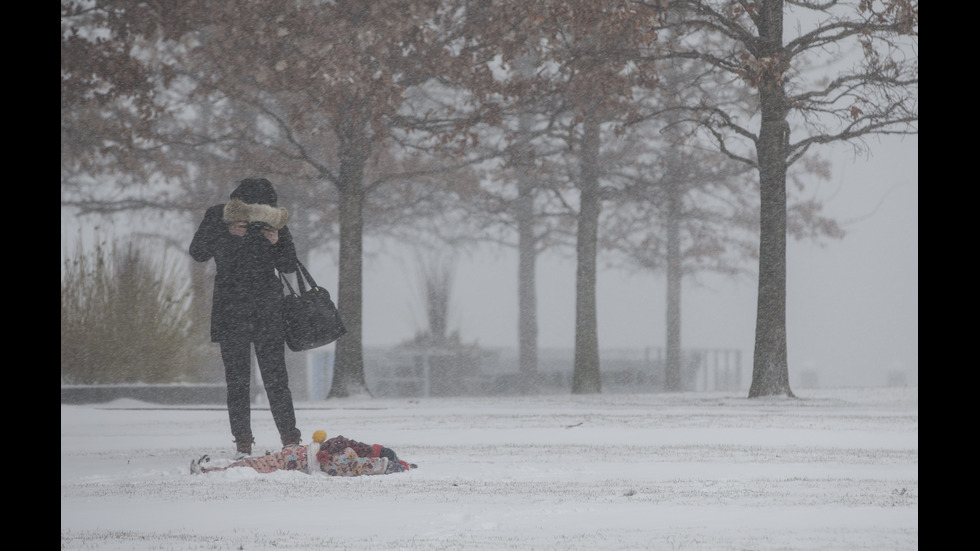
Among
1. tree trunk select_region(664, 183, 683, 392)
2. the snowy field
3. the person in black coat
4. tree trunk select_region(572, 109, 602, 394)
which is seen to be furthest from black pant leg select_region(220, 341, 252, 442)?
tree trunk select_region(664, 183, 683, 392)

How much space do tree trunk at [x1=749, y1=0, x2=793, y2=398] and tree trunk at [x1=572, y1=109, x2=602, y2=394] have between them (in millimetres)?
3319

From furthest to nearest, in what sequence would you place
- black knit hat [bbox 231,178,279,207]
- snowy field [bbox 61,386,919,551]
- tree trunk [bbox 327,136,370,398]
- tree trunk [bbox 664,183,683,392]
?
tree trunk [bbox 664,183,683,392] → tree trunk [bbox 327,136,370,398] → black knit hat [bbox 231,178,279,207] → snowy field [bbox 61,386,919,551]

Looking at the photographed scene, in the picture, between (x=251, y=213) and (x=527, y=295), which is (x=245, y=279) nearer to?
(x=251, y=213)

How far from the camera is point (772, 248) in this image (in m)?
13.5

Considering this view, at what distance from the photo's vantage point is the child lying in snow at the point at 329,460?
6.55m

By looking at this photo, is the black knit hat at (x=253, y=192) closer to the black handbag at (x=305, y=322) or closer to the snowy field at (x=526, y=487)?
the black handbag at (x=305, y=322)

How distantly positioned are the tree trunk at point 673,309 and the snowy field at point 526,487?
9.78m

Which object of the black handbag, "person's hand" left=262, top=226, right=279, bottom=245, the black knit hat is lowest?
the black handbag

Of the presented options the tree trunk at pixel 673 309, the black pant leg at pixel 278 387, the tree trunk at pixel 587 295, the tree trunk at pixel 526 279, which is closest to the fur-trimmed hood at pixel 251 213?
the black pant leg at pixel 278 387

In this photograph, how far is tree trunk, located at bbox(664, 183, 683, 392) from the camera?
21.0 meters

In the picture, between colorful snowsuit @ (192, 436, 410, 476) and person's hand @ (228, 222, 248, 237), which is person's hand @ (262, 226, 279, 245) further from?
colorful snowsuit @ (192, 436, 410, 476)

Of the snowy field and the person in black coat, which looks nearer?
the snowy field

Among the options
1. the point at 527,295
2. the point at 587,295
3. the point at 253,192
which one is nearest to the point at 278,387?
the point at 253,192
